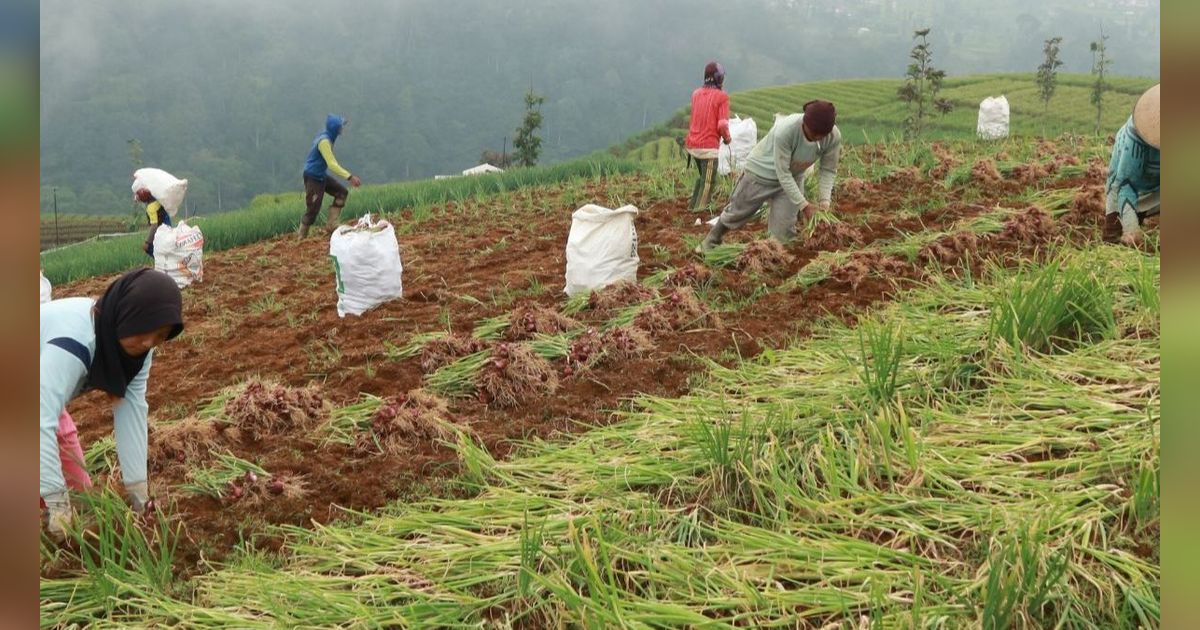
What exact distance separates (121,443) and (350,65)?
16423cm

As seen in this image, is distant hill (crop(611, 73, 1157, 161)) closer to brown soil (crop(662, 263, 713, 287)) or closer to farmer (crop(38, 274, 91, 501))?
brown soil (crop(662, 263, 713, 287))

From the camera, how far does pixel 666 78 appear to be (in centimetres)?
15125

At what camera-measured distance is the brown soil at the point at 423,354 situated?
11.3 ft

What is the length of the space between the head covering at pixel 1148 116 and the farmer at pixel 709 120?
353cm

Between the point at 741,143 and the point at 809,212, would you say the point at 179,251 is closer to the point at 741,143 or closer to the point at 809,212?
the point at 809,212

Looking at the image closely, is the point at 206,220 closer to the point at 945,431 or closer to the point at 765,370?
the point at 765,370

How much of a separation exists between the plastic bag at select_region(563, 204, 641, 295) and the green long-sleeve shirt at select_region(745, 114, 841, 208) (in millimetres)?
955

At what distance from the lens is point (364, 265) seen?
578 cm

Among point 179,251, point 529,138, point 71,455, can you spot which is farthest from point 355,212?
point 529,138

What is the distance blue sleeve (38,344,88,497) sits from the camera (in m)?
2.68

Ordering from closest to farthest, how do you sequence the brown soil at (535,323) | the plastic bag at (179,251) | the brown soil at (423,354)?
the brown soil at (423,354)
the brown soil at (535,323)
the plastic bag at (179,251)

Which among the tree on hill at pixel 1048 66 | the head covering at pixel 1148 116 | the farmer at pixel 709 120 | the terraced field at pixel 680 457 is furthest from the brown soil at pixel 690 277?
the tree on hill at pixel 1048 66

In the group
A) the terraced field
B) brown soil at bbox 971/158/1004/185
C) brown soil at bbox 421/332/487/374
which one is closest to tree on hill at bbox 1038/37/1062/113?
brown soil at bbox 971/158/1004/185

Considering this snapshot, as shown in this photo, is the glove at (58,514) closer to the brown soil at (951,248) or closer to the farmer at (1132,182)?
the brown soil at (951,248)
